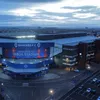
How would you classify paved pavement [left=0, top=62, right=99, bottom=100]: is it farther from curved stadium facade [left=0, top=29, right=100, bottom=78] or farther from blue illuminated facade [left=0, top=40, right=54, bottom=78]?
curved stadium facade [left=0, top=29, right=100, bottom=78]

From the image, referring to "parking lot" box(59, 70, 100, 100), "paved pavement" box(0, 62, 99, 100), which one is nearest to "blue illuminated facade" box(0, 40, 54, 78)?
"paved pavement" box(0, 62, 99, 100)

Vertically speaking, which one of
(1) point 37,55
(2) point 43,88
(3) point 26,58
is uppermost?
(1) point 37,55

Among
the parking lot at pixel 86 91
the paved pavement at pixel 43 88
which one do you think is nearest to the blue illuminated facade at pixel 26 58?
the paved pavement at pixel 43 88

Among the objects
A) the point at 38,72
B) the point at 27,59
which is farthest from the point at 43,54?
the point at 38,72

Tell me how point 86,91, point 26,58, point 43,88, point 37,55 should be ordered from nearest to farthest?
point 86,91 < point 43,88 < point 26,58 < point 37,55

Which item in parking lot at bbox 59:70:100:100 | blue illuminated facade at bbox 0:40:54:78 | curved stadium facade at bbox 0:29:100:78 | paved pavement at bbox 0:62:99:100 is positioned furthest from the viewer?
curved stadium facade at bbox 0:29:100:78

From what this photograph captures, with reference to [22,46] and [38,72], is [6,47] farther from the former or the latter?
[38,72]

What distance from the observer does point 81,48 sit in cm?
6506

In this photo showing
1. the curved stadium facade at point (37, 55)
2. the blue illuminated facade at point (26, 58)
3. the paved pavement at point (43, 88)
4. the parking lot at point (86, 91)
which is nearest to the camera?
the parking lot at point (86, 91)

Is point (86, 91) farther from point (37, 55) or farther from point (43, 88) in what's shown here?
point (37, 55)

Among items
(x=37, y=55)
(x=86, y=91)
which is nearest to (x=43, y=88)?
(x=86, y=91)

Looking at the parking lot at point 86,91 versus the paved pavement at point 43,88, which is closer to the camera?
the parking lot at point 86,91

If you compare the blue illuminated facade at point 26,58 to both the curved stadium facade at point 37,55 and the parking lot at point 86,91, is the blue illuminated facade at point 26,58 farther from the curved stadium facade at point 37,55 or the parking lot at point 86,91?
the parking lot at point 86,91

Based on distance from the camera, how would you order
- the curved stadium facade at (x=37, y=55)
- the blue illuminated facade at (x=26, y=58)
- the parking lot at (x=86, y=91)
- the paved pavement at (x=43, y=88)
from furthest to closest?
the curved stadium facade at (x=37, y=55)
the blue illuminated facade at (x=26, y=58)
the paved pavement at (x=43, y=88)
the parking lot at (x=86, y=91)
